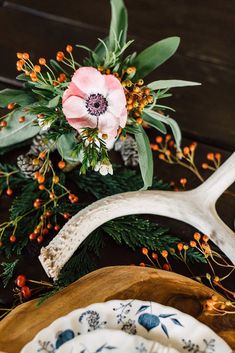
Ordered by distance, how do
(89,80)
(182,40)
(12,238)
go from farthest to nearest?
(182,40), (12,238), (89,80)

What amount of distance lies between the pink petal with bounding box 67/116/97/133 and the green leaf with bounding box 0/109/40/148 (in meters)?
0.13

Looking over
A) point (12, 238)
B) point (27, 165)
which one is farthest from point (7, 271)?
point (27, 165)

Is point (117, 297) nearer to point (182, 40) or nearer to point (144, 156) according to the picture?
point (144, 156)

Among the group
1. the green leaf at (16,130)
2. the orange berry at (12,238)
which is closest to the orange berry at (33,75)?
the green leaf at (16,130)

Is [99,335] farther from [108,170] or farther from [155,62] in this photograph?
[155,62]

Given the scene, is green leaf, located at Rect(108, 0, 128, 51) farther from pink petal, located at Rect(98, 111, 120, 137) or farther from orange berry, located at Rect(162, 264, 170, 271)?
orange berry, located at Rect(162, 264, 170, 271)

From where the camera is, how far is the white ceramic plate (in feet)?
1.98

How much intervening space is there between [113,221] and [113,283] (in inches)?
3.8

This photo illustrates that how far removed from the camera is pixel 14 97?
700 millimetres

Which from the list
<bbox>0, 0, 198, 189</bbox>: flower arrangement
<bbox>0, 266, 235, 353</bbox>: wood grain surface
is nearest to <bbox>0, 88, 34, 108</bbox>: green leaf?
<bbox>0, 0, 198, 189</bbox>: flower arrangement

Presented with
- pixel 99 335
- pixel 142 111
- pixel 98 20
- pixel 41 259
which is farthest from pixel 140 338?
pixel 98 20

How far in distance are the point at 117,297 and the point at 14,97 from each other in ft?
0.95

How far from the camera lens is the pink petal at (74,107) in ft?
1.99

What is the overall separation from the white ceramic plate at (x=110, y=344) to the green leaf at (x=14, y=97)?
0.31 meters
